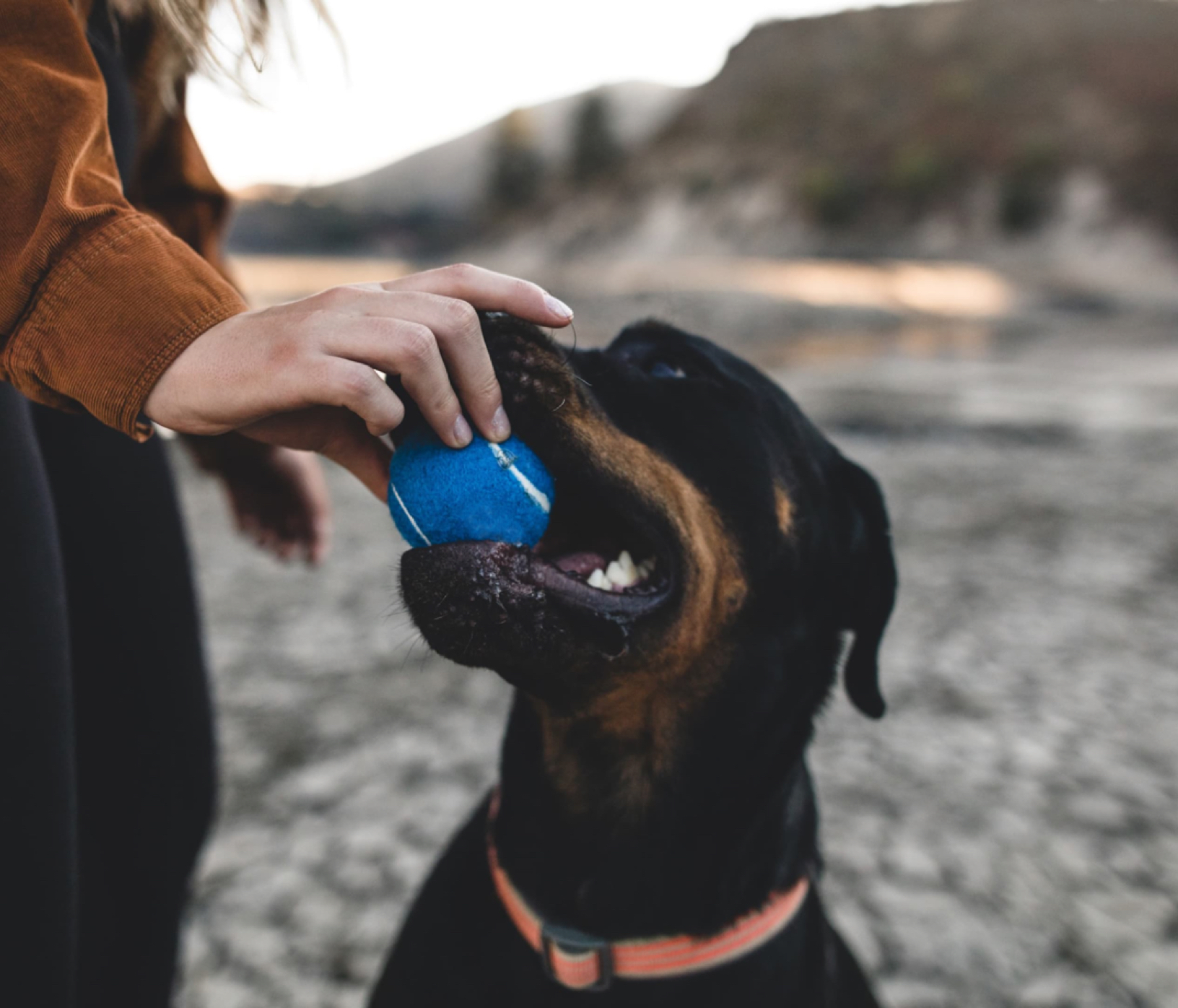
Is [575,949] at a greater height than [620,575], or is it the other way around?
[620,575]

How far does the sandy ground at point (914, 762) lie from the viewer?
90.6 inches

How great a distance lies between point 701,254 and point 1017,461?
4842 cm

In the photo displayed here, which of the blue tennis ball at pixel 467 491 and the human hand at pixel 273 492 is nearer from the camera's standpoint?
the blue tennis ball at pixel 467 491

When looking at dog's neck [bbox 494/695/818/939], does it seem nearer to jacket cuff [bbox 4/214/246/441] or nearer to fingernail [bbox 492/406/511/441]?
fingernail [bbox 492/406/511/441]

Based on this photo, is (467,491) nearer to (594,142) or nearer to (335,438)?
(335,438)

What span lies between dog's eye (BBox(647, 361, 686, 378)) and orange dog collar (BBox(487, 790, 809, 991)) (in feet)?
3.21

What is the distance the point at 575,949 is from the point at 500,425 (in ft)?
2.97

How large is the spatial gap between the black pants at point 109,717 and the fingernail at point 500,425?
0.57m

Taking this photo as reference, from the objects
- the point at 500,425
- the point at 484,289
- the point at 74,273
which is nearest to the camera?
the point at 74,273

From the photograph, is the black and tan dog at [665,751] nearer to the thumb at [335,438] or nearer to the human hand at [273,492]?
the thumb at [335,438]

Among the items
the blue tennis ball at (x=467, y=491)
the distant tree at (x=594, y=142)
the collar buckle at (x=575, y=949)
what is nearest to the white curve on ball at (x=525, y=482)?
the blue tennis ball at (x=467, y=491)

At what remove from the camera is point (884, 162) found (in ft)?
199

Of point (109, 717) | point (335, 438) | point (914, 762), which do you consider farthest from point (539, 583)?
point (914, 762)

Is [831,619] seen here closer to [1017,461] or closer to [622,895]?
[622,895]
